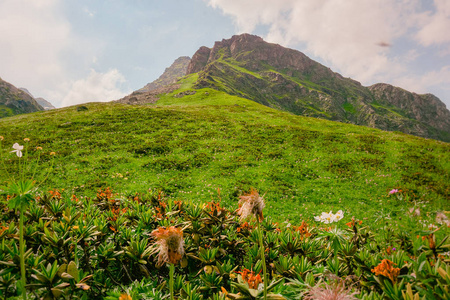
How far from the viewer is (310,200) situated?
14008 mm

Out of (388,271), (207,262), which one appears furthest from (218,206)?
(388,271)

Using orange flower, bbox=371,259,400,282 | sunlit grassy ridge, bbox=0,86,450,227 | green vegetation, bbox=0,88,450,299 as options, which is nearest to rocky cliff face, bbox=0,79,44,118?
sunlit grassy ridge, bbox=0,86,450,227

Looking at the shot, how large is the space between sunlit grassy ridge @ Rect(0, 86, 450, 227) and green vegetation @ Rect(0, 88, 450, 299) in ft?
0.45

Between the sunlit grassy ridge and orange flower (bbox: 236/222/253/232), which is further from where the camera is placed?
the sunlit grassy ridge

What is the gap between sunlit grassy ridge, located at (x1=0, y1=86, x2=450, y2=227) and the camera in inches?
559

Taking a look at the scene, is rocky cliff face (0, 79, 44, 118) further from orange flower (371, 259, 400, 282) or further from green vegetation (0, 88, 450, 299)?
orange flower (371, 259, 400, 282)

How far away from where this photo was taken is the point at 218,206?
4574mm

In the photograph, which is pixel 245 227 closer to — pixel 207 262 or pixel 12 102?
pixel 207 262

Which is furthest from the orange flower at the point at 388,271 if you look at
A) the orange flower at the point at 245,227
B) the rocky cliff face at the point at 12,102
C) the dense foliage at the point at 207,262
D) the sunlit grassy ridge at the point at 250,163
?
the rocky cliff face at the point at 12,102

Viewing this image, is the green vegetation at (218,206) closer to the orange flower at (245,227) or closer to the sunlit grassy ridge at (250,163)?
the orange flower at (245,227)

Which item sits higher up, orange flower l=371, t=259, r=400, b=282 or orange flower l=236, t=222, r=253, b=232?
orange flower l=371, t=259, r=400, b=282

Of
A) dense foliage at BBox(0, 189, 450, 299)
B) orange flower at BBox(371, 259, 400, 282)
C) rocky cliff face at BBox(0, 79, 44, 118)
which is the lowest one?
dense foliage at BBox(0, 189, 450, 299)

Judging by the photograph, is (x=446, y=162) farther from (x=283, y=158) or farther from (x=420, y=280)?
(x=420, y=280)

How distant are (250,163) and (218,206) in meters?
15.1
